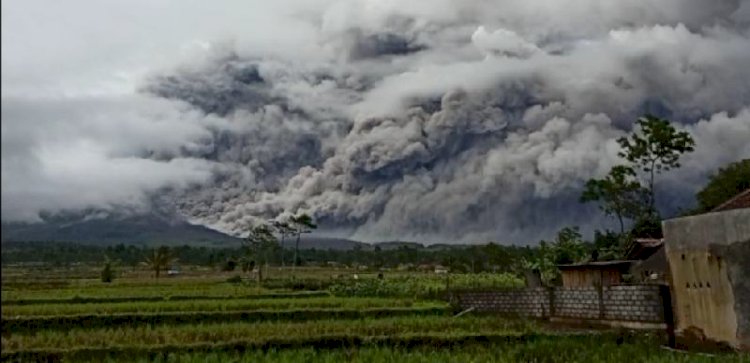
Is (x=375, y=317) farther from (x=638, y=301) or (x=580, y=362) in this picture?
(x=580, y=362)

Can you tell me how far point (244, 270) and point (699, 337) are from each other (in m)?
81.2

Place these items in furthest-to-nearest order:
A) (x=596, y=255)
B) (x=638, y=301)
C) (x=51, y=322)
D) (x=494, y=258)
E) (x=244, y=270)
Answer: (x=244, y=270), (x=494, y=258), (x=596, y=255), (x=51, y=322), (x=638, y=301)

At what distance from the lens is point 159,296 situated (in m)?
35.7

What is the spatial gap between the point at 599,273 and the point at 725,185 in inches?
727

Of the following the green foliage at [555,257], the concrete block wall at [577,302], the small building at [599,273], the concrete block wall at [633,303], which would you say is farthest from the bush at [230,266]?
the concrete block wall at [633,303]

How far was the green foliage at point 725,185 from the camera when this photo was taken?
151ft

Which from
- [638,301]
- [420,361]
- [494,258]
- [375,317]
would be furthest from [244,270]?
[420,361]

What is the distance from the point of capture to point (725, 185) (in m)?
46.9

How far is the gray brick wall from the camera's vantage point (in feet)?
71.0

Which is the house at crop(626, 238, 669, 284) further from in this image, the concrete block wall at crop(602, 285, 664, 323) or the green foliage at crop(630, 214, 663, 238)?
the green foliage at crop(630, 214, 663, 238)

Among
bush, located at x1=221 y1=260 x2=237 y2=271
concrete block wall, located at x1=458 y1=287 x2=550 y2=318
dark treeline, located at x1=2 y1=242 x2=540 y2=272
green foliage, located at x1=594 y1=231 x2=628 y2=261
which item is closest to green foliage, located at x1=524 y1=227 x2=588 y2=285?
green foliage, located at x1=594 y1=231 x2=628 y2=261

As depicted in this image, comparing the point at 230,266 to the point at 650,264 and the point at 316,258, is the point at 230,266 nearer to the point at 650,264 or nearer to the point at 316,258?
the point at 316,258

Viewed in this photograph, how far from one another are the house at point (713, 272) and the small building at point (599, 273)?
13785mm

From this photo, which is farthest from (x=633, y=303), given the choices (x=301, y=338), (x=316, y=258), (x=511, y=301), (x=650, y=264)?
(x=316, y=258)
